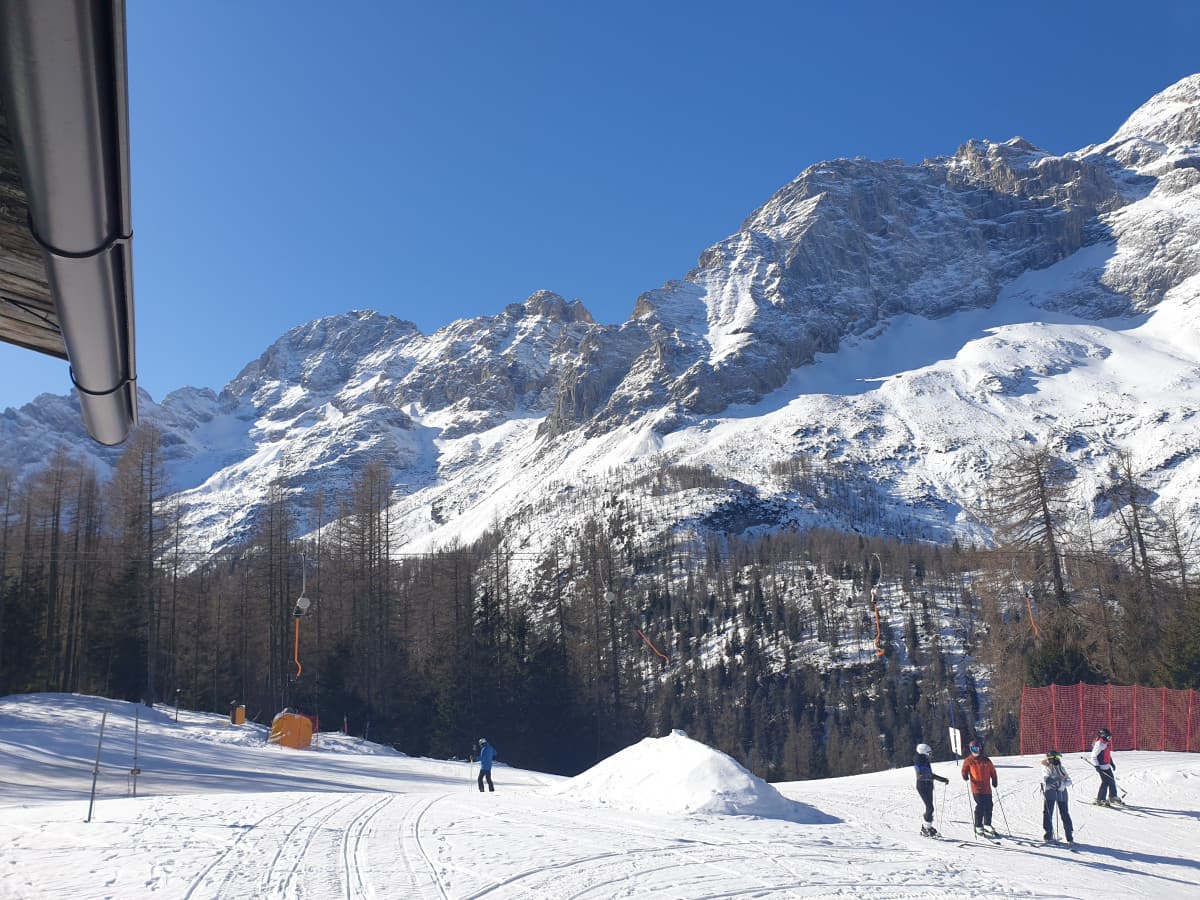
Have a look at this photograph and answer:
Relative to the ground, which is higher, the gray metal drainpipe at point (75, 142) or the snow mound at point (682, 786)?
the gray metal drainpipe at point (75, 142)

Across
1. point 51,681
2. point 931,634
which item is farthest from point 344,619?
point 931,634

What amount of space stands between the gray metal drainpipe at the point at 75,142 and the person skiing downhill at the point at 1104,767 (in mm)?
19574

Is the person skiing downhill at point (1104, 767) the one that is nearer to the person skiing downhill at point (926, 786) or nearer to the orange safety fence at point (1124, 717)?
the person skiing downhill at point (926, 786)

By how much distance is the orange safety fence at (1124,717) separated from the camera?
2642cm

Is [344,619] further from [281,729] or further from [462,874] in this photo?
[462,874]

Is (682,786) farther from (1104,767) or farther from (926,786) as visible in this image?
(1104,767)

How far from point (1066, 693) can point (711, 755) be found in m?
15.5

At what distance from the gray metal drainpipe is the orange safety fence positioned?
29.7m

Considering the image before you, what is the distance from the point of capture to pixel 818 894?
32.0ft

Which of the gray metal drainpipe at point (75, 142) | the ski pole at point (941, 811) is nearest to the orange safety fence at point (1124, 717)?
the ski pole at point (941, 811)

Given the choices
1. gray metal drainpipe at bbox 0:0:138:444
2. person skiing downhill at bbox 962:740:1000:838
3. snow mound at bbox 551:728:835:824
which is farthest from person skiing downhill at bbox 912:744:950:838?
gray metal drainpipe at bbox 0:0:138:444

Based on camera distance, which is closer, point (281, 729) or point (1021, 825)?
point (1021, 825)

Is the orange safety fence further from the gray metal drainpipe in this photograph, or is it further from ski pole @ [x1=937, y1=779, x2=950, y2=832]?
the gray metal drainpipe

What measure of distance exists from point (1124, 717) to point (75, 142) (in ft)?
102
